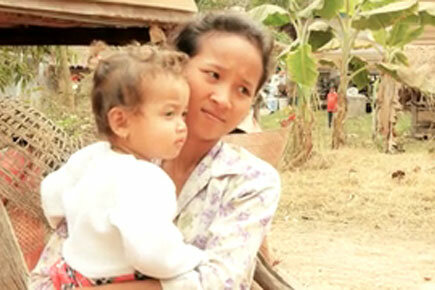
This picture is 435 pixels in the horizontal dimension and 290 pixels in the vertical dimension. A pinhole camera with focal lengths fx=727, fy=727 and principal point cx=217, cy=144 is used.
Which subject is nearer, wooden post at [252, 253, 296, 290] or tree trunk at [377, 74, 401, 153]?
wooden post at [252, 253, 296, 290]

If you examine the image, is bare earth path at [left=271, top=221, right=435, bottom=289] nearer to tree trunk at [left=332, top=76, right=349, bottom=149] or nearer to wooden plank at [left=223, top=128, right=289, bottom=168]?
wooden plank at [left=223, top=128, right=289, bottom=168]

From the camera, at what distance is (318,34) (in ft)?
31.9

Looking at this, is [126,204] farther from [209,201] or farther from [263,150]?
[263,150]

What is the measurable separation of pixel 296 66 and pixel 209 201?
21.5 ft

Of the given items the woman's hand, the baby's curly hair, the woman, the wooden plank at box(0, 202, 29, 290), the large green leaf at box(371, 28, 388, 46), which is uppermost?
the baby's curly hair

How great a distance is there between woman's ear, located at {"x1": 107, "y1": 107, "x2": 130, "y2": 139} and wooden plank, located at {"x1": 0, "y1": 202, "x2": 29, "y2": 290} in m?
0.47

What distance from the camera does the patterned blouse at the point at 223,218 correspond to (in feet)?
4.38

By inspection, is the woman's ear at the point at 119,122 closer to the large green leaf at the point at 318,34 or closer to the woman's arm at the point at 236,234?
the woman's arm at the point at 236,234

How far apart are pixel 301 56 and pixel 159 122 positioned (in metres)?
6.73

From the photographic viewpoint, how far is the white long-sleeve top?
4.00 feet

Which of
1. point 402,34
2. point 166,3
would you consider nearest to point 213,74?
point 166,3

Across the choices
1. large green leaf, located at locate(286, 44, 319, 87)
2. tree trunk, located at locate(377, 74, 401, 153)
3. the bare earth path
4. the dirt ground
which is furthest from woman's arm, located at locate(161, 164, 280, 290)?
tree trunk, located at locate(377, 74, 401, 153)

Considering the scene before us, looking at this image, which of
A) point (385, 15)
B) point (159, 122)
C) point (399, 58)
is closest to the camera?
point (159, 122)

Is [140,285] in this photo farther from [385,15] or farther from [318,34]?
[318,34]
